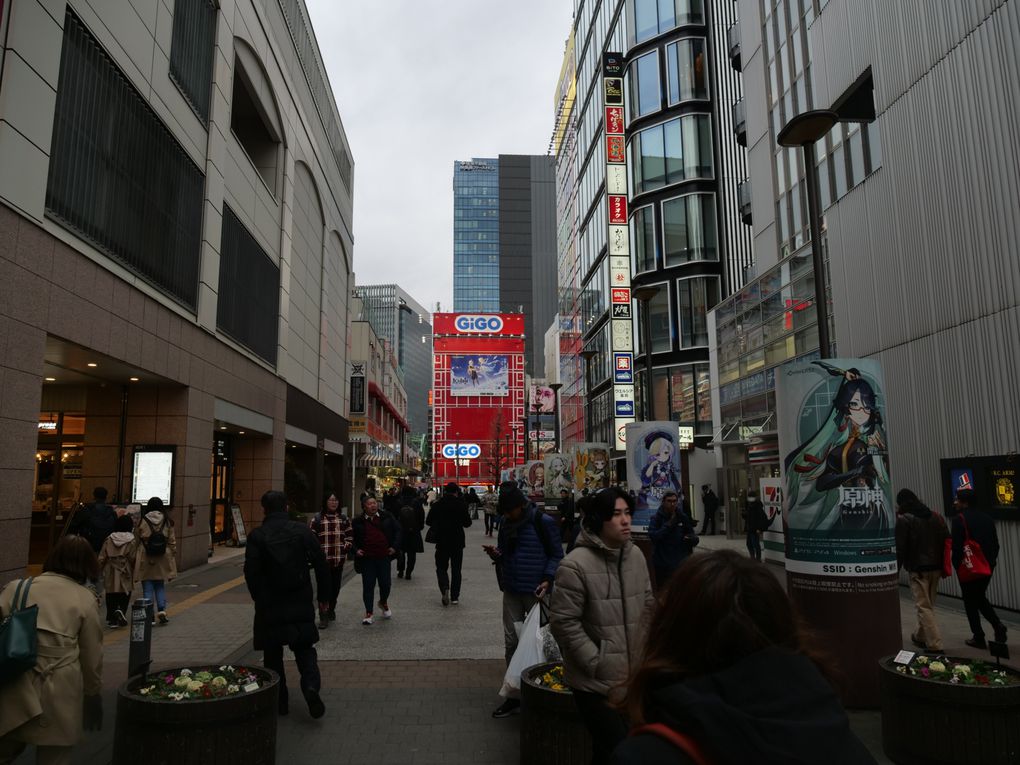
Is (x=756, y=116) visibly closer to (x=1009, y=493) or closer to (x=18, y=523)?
(x=1009, y=493)

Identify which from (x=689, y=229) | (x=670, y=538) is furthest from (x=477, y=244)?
(x=670, y=538)

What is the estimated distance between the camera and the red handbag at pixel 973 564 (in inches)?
311

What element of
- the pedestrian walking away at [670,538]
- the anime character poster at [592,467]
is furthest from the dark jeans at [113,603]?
the anime character poster at [592,467]

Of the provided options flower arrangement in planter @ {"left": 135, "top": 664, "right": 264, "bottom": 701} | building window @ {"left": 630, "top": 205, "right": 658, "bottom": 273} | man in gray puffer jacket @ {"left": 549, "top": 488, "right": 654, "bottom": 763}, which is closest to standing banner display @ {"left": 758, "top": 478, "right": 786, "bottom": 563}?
man in gray puffer jacket @ {"left": 549, "top": 488, "right": 654, "bottom": 763}

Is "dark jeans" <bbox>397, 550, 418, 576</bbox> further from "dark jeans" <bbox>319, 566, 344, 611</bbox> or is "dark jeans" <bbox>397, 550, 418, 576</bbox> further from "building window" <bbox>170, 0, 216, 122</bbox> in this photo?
"building window" <bbox>170, 0, 216, 122</bbox>

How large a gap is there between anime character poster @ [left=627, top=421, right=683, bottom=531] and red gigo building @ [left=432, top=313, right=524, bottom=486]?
79.7m

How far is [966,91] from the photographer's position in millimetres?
12016

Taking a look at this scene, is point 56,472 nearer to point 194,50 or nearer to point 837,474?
point 194,50

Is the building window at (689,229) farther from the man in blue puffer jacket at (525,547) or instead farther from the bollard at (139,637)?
the bollard at (139,637)

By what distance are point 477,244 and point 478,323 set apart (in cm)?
10054

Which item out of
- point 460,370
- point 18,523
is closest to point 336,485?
point 18,523

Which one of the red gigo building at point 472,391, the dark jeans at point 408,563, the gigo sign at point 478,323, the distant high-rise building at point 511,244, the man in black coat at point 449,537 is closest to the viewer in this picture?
the man in black coat at point 449,537

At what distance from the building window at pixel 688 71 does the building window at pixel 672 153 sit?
1.20 m

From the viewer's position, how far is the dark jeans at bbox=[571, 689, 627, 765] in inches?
141
